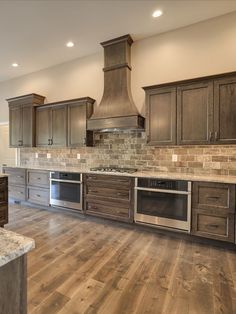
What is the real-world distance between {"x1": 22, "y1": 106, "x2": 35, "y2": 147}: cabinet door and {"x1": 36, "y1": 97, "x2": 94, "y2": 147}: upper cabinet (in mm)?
116

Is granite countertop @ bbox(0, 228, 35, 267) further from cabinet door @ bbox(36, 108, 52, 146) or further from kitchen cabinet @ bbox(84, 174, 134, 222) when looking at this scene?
cabinet door @ bbox(36, 108, 52, 146)

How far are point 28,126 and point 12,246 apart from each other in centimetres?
443

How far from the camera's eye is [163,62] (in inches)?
137

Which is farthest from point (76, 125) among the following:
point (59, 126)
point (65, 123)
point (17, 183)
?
point (17, 183)

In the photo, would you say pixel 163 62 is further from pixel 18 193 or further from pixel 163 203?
pixel 18 193

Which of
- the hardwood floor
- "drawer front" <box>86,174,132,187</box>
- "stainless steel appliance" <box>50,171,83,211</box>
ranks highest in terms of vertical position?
"drawer front" <box>86,174,132,187</box>

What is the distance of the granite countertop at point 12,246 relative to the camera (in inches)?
26.1

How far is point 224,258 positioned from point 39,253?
2285 mm

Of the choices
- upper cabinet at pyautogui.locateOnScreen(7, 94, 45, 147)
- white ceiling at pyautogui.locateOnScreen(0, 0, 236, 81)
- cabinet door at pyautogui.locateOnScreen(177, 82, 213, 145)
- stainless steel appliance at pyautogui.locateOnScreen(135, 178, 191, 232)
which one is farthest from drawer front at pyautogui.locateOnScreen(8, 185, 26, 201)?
cabinet door at pyautogui.locateOnScreen(177, 82, 213, 145)

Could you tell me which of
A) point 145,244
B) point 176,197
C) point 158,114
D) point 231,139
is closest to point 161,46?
point 158,114

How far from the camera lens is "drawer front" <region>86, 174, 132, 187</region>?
3.16 metres

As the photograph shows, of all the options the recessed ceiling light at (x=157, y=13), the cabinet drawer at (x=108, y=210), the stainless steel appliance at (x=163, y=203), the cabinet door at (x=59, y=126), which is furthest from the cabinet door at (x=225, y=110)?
the cabinet door at (x=59, y=126)

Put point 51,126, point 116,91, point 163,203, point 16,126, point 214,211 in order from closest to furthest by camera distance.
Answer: point 214,211 < point 163,203 < point 116,91 < point 51,126 < point 16,126

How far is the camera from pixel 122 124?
10.9 ft
